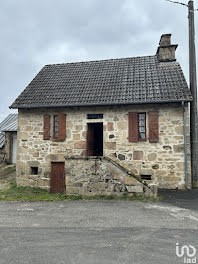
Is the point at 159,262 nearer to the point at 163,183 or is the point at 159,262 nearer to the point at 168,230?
the point at 168,230

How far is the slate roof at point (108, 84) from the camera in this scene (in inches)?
350

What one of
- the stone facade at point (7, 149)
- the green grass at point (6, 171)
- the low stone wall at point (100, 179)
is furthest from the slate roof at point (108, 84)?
the stone facade at point (7, 149)

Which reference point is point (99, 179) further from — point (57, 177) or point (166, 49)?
Result: point (166, 49)

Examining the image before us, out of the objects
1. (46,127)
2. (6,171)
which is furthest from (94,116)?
(6,171)

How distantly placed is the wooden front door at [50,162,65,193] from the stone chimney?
750 cm

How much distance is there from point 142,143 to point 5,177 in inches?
322

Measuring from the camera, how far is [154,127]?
8.74 metres

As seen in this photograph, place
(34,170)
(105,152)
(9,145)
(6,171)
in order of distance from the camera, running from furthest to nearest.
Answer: (9,145)
(6,171)
(34,170)
(105,152)

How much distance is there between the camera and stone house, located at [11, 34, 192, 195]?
827 centimetres

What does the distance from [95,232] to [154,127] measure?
562 cm

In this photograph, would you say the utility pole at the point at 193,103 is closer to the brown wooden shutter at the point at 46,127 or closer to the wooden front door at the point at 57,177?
the wooden front door at the point at 57,177

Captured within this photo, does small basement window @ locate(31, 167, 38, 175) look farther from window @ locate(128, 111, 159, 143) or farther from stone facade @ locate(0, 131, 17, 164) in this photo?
stone facade @ locate(0, 131, 17, 164)

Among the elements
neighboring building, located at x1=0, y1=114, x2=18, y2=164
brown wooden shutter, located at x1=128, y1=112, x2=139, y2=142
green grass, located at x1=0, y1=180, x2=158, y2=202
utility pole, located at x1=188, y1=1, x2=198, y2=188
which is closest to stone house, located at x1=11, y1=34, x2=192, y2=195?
brown wooden shutter, located at x1=128, y1=112, x2=139, y2=142

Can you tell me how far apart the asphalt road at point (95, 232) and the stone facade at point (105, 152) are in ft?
3.72
